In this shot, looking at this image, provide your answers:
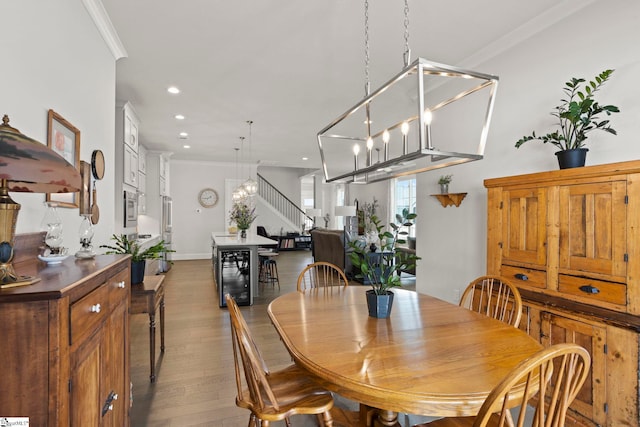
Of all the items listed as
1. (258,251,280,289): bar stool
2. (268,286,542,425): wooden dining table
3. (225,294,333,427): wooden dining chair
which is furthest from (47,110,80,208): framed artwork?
(258,251,280,289): bar stool

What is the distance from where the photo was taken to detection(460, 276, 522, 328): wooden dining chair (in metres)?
1.93

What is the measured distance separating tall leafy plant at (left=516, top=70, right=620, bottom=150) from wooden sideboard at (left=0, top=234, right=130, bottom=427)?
2873 mm

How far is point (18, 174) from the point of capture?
88cm

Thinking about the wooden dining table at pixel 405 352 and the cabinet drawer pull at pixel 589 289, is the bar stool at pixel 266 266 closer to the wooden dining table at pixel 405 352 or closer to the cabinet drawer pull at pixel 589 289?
the wooden dining table at pixel 405 352

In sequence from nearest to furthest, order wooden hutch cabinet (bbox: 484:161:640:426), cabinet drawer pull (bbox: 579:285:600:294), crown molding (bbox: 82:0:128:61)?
wooden hutch cabinet (bbox: 484:161:640:426), cabinet drawer pull (bbox: 579:285:600:294), crown molding (bbox: 82:0:128:61)

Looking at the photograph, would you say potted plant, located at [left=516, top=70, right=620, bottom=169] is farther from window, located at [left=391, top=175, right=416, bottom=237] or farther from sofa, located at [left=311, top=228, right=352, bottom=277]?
window, located at [left=391, top=175, right=416, bottom=237]

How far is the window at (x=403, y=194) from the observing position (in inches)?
377

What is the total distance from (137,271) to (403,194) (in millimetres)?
8505

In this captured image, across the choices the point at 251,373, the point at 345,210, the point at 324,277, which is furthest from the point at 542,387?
the point at 345,210

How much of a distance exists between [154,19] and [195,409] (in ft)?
9.92

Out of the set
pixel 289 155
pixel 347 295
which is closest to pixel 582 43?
pixel 347 295

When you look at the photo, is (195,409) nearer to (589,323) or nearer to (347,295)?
(347,295)

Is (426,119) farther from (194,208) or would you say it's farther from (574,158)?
(194,208)

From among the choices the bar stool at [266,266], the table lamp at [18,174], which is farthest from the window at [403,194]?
the table lamp at [18,174]
